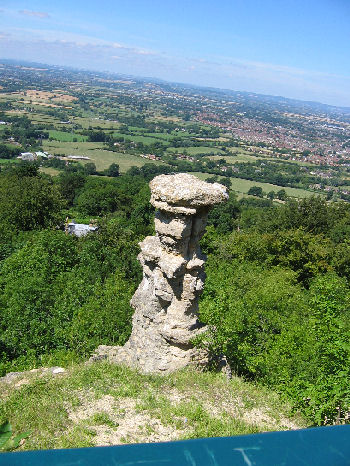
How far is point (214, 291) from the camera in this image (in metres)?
16.2

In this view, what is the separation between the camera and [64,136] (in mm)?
117438

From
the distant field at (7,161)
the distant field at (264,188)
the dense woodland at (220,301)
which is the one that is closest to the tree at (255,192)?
the distant field at (264,188)

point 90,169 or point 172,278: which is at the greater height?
point 172,278

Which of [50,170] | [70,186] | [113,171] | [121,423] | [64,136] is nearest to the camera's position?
[121,423]

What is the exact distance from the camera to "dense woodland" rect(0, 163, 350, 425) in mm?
9719

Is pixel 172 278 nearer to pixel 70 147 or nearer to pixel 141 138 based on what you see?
pixel 70 147

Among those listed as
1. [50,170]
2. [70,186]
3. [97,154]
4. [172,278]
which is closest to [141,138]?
[97,154]

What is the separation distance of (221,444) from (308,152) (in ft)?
511

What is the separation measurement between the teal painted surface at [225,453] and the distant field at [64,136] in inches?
4692

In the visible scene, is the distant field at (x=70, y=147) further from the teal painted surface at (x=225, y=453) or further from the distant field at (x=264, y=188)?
the teal painted surface at (x=225, y=453)

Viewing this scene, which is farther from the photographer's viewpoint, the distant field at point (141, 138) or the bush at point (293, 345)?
the distant field at point (141, 138)

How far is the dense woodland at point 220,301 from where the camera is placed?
9719 mm

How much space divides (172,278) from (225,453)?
793cm

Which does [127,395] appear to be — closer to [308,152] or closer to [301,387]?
[301,387]
